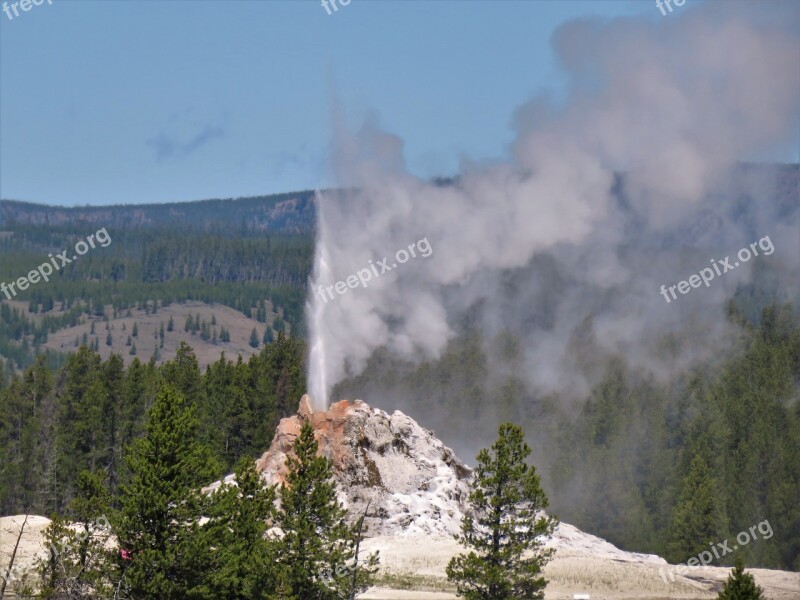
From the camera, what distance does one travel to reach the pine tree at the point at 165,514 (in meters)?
44.1

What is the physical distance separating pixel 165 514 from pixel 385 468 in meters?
24.1

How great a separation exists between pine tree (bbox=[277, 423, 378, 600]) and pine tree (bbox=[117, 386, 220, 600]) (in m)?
2.95

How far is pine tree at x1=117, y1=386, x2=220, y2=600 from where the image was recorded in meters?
44.1

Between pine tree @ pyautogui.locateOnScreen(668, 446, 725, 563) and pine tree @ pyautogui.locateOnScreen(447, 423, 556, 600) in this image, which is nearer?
pine tree @ pyautogui.locateOnScreen(447, 423, 556, 600)

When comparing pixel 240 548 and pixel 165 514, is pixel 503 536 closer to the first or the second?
pixel 240 548

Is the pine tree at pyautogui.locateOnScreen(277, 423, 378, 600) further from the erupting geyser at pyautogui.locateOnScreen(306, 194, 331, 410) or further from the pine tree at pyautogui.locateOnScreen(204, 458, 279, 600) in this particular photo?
the erupting geyser at pyautogui.locateOnScreen(306, 194, 331, 410)

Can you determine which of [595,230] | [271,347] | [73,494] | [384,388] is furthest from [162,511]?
[595,230]

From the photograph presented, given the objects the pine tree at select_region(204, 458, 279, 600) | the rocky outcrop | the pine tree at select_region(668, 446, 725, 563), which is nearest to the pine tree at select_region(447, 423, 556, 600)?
the pine tree at select_region(204, 458, 279, 600)

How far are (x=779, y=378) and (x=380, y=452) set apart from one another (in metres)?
37.2

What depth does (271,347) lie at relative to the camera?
111188mm

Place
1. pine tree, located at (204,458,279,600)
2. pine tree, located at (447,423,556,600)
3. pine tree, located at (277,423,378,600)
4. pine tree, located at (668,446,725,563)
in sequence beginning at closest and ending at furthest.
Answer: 1. pine tree, located at (204,458,279,600)
2. pine tree, located at (277,423,378,600)
3. pine tree, located at (447,423,556,600)
4. pine tree, located at (668,446,725,563)

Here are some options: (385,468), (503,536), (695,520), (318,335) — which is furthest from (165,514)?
(695,520)

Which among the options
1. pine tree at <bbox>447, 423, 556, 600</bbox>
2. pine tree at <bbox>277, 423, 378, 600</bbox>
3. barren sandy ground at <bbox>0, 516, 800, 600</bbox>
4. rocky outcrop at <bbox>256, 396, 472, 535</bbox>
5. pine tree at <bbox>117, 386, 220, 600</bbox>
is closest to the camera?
pine tree at <bbox>117, 386, 220, 600</bbox>

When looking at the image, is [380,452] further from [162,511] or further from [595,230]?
[595,230]
